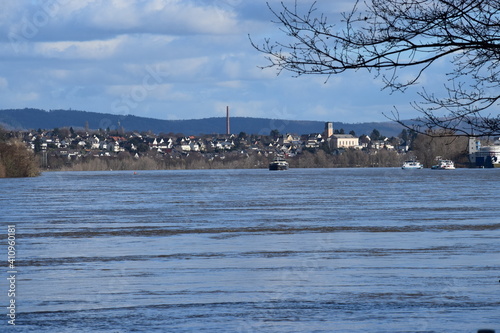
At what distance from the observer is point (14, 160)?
457 feet

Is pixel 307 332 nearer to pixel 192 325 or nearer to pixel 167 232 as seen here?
pixel 192 325

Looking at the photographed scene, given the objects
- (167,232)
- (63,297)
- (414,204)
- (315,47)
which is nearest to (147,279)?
(63,297)

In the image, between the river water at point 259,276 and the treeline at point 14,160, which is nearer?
the river water at point 259,276

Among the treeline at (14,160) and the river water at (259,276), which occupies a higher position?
the treeline at (14,160)

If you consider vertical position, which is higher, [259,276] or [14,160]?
[14,160]

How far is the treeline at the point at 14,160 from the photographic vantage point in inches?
5349

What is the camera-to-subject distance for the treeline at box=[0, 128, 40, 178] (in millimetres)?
135875

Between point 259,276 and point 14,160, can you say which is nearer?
point 259,276

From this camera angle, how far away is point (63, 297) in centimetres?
1789

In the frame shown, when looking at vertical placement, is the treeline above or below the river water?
above

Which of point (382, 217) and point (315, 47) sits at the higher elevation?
point (315, 47)

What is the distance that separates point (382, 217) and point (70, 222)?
1285cm

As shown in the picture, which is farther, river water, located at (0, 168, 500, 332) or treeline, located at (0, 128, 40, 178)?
treeline, located at (0, 128, 40, 178)

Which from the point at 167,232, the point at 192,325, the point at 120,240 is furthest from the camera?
the point at 167,232
